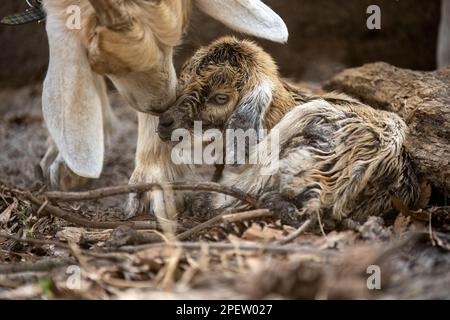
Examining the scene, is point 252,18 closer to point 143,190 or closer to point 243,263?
point 143,190

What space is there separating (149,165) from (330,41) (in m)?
4.31

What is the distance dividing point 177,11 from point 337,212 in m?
1.57

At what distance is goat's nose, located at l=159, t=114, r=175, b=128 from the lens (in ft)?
14.7

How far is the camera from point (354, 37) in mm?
8680

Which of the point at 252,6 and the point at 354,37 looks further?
the point at 354,37

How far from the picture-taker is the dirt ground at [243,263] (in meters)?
3.15

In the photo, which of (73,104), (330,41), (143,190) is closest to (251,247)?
(143,190)

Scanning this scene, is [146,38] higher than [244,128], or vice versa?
[146,38]

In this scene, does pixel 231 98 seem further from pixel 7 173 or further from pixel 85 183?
pixel 7 173

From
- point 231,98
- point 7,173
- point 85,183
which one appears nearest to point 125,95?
point 231,98

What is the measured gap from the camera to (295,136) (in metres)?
4.38

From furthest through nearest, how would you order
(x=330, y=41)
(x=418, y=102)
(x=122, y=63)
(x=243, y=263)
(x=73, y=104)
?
1. (x=330, y=41)
2. (x=418, y=102)
3. (x=73, y=104)
4. (x=122, y=63)
5. (x=243, y=263)

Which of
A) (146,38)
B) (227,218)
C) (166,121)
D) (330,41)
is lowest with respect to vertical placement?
(227,218)

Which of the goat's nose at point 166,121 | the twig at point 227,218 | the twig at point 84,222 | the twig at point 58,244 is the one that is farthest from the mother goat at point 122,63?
the twig at point 227,218
